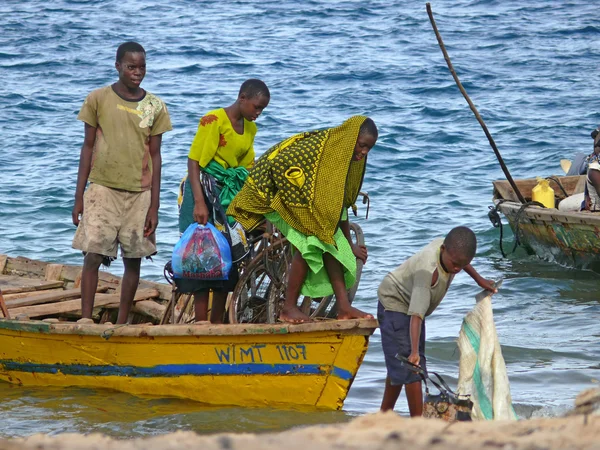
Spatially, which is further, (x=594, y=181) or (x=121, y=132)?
(x=594, y=181)

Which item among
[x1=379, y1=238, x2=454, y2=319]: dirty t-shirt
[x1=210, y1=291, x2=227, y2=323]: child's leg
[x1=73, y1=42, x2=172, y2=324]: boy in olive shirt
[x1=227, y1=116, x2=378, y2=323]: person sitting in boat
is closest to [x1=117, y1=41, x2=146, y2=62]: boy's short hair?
[x1=73, y1=42, x2=172, y2=324]: boy in olive shirt

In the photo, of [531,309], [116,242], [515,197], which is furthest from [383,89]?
[116,242]

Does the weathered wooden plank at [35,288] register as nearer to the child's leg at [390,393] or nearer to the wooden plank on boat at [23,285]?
the wooden plank on boat at [23,285]

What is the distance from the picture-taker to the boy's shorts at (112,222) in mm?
5910

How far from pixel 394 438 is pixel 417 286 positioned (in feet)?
6.77

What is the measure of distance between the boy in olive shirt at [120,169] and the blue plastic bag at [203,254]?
1.40ft

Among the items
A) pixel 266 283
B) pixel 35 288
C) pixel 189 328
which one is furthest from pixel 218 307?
pixel 35 288

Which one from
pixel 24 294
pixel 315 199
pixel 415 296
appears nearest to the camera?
pixel 415 296

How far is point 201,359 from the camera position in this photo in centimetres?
570

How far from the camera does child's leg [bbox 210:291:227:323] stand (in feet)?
19.6

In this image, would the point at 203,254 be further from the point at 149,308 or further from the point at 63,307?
the point at 63,307

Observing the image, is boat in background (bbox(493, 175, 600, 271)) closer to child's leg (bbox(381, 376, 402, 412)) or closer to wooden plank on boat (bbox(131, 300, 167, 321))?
wooden plank on boat (bbox(131, 300, 167, 321))

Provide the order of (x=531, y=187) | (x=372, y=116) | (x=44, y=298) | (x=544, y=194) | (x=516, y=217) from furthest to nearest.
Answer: (x=372, y=116) → (x=531, y=187) → (x=544, y=194) → (x=516, y=217) → (x=44, y=298)

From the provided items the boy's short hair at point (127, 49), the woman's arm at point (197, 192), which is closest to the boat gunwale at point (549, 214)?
the woman's arm at point (197, 192)
